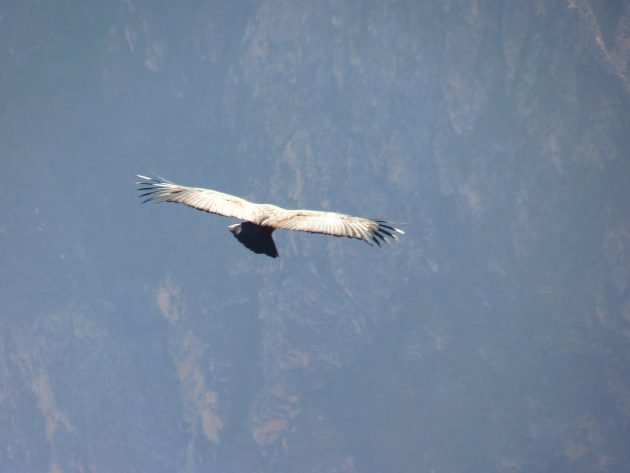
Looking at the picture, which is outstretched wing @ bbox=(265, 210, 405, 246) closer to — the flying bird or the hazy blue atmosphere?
the flying bird

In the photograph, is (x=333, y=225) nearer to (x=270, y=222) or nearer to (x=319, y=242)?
(x=270, y=222)

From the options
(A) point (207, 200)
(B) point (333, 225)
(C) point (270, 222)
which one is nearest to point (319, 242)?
(A) point (207, 200)

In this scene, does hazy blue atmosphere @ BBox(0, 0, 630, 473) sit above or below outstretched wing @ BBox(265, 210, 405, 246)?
above

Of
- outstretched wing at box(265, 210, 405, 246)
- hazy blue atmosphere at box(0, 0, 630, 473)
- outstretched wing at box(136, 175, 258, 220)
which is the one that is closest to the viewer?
outstretched wing at box(265, 210, 405, 246)

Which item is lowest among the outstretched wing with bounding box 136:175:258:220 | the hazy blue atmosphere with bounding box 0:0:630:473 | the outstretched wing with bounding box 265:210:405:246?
the outstretched wing with bounding box 265:210:405:246

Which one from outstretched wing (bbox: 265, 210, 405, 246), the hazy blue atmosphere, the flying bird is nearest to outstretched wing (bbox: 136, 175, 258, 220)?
the flying bird

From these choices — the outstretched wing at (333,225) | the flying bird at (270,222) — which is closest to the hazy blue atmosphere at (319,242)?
the outstretched wing at (333,225)
